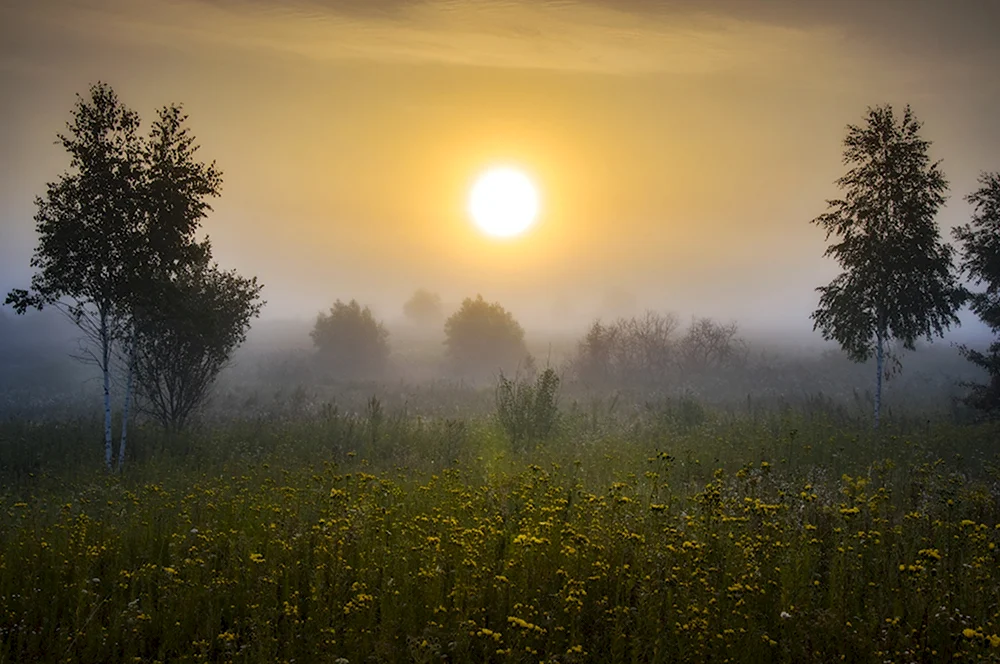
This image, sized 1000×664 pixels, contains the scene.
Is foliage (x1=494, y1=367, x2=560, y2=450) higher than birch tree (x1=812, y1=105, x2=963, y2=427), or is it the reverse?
birch tree (x1=812, y1=105, x2=963, y2=427)

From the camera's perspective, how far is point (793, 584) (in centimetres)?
598

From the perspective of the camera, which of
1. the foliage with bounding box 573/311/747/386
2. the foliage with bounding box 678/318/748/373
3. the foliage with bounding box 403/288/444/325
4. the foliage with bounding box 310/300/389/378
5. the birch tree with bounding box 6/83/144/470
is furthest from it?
the foliage with bounding box 403/288/444/325

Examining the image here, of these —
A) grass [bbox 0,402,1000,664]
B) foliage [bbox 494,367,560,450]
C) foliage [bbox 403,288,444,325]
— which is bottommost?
grass [bbox 0,402,1000,664]

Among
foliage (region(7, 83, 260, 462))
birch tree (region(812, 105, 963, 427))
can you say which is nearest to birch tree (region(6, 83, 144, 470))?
foliage (region(7, 83, 260, 462))

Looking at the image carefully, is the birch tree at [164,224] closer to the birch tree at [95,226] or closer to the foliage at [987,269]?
the birch tree at [95,226]

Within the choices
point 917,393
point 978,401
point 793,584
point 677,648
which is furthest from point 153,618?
point 917,393

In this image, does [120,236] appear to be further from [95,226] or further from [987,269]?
[987,269]

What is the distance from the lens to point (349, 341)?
182ft

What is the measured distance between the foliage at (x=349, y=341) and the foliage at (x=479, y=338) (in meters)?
7.39

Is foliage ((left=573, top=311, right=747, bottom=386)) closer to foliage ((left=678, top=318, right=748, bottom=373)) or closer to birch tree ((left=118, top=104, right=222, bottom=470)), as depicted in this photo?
foliage ((left=678, top=318, right=748, bottom=373))

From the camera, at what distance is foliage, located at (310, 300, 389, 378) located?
2169 inches

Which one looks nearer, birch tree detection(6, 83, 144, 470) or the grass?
the grass

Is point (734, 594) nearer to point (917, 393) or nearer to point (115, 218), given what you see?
point (115, 218)

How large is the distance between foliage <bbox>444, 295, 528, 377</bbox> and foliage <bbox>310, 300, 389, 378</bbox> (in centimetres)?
739
